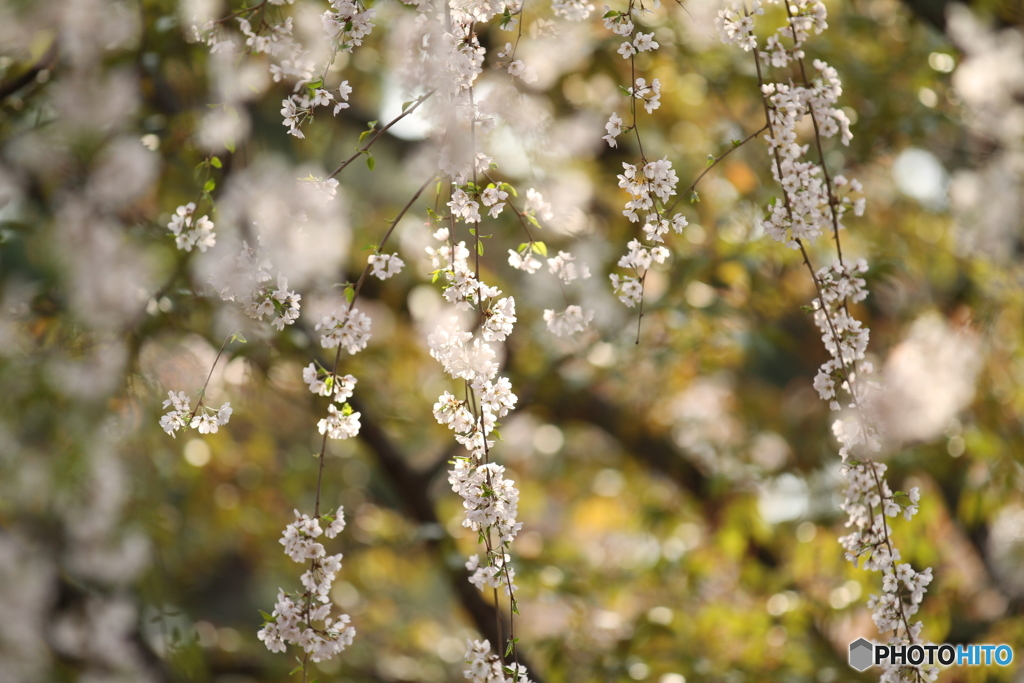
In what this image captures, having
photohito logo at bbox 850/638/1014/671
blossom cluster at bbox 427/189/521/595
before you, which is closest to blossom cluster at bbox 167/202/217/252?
blossom cluster at bbox 427/189/521/595

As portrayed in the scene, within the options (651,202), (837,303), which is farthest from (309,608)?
(837,303)

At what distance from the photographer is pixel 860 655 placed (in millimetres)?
1791

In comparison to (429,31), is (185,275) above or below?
above

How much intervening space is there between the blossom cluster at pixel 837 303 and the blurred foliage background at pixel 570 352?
327 mm

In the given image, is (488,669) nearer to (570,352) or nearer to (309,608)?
(309,608)

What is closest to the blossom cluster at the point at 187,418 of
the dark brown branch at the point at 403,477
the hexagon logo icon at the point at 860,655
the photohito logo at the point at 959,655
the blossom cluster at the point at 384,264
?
the blossom cluster at the point at 384,264

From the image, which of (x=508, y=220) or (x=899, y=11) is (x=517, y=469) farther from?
(x=899, y=11)

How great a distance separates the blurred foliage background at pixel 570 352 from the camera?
1627 millimetres

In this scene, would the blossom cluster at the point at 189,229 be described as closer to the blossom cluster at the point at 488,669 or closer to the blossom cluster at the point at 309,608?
the blossom cluster at the point at 309,608

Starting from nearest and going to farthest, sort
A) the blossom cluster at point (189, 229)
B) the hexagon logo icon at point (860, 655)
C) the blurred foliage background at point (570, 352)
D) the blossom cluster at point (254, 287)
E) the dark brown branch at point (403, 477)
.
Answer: the blossom cluster at point (254, 287)
the blossom cluster at point (189, 229)
the blurred foliage background at point (570, 352)
the hexagon logo icon at point (860, 655)
the dark brown branch at point (403, 477)

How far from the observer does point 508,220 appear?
216 cm

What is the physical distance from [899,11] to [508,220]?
1243 mm

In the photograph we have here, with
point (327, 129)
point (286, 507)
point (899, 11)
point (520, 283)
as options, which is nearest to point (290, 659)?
point (286, 507)

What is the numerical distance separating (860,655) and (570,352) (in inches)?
37.7
